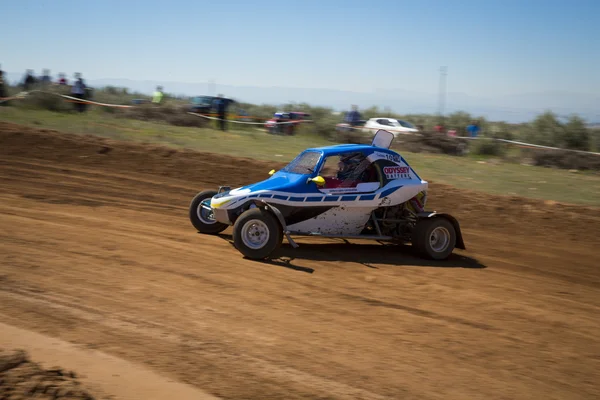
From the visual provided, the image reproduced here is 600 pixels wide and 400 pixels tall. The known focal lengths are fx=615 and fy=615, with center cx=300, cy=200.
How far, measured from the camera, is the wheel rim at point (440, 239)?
→ 32.7 feet

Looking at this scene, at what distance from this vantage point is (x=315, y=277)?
8352 millimetres

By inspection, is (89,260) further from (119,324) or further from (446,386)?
(446,386)

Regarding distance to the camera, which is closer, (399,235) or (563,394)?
(563,394)

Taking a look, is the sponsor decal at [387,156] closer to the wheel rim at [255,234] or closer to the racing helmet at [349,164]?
the racing helmet at [349,164]

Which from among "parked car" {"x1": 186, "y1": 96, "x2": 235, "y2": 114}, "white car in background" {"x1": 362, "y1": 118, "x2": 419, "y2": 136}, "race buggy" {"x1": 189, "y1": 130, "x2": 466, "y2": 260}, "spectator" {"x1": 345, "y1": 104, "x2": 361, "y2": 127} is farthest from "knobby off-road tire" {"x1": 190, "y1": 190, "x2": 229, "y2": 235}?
"spectator" {"x1": 345, "y1": 104, "x2": 361, "y2": 127}

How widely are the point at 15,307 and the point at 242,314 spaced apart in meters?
2.28

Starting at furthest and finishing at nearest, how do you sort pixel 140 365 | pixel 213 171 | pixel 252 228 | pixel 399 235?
pixel 213 171
pixel 399 235
pixel 252 228
pixel 140 365

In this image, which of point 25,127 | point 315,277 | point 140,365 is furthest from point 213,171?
point 140,365

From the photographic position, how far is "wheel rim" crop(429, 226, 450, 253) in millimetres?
9969

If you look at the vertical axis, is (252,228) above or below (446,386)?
above

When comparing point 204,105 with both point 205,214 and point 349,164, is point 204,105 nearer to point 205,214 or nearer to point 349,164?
point 205,214

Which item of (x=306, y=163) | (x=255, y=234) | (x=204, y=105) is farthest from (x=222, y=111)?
(x=255, y=234)

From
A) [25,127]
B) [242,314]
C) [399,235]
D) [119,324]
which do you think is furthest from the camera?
[25,127]

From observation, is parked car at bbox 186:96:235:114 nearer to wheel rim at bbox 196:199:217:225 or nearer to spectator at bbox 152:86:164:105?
spectator at bbox 152:86:164:105
